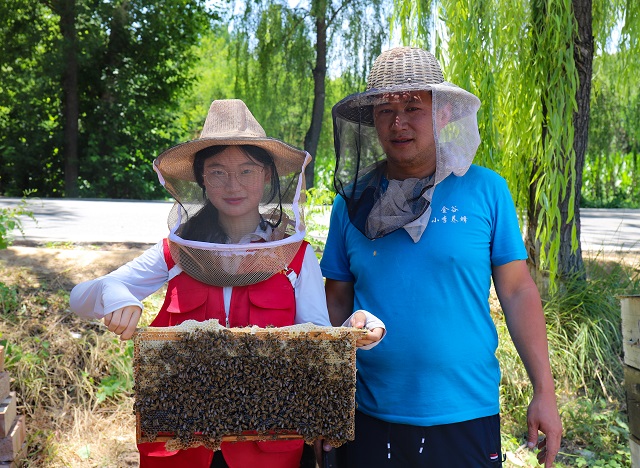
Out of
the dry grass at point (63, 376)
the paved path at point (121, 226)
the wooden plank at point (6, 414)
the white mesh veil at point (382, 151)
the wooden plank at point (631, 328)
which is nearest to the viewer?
the white mesh veil at point (382, 151)

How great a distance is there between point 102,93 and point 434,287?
16.9 m

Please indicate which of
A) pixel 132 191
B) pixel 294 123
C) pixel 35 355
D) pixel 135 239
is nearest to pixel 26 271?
pixel 35 355

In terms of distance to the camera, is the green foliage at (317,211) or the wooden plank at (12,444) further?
the green foliage at (317,211)

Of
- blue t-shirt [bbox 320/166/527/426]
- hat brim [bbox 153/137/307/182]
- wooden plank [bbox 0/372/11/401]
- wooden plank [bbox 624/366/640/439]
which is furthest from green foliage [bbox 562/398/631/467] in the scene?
wooden plank [bbox 0/372/11/401]

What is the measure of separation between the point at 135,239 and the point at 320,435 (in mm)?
5290

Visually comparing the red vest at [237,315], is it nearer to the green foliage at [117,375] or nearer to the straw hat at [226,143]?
the straw hat at [226,143]

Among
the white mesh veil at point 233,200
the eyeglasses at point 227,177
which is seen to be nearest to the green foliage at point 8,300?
the white mesh veil at point 233,200

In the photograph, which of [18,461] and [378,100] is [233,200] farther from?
[18,461]

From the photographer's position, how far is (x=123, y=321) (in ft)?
5.96

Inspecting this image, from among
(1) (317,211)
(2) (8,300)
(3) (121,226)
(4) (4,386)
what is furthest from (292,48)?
(4) (4,386)

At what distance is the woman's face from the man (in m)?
0.35

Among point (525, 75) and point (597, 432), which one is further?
point (525, 75)

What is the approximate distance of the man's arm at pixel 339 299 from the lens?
231cm

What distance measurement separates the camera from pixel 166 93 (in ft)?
58.1
